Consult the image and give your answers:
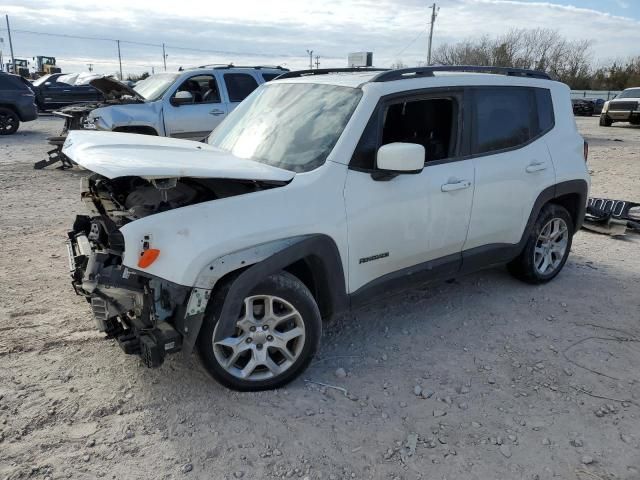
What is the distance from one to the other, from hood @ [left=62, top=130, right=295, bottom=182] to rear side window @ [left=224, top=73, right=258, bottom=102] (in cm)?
649

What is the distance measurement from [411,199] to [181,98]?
7.31m

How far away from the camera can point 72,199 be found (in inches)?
324

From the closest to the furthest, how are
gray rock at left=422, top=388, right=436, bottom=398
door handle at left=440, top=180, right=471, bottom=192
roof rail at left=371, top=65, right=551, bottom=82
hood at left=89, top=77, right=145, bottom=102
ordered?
gray rock at left=422, top=388, right=436, bottom=398 < roof rail at left=371, top=65, right=551, bottom=82 < door handle at left=440, top=180, right=471, bottom=192 < hood at left=89, top=77, right=145, bottom=102

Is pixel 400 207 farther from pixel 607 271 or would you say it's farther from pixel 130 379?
pixel 607 271

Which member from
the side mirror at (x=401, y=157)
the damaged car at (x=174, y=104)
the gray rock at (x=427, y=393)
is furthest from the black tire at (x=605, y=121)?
the gray rock at (x=427, y=393)

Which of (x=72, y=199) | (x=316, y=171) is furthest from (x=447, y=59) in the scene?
(x=316, y=171)

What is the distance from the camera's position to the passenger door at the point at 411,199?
3.50m

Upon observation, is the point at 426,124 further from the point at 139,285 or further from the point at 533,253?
the point at 139,285

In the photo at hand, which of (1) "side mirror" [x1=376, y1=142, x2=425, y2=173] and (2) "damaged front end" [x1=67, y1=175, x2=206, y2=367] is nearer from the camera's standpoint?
(2) "damaged front end" [x1=67, y1=175, x2=206, y2=367]

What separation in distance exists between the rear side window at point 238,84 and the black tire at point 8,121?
9799 mm

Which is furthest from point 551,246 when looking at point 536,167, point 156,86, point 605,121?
point 605,121

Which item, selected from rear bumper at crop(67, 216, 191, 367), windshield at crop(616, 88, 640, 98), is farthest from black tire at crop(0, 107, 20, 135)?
windshield at crop(616, 88, 640, 98)

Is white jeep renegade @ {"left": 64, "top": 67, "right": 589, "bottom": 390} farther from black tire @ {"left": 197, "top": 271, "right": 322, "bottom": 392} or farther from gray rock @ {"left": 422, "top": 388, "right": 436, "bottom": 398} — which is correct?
gray rock @ {"left": 422, "top": 388, "right": 436, "bottom": 398}

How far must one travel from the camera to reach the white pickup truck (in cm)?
961
